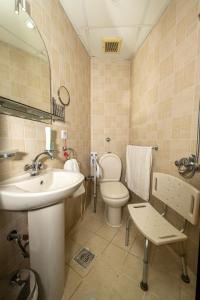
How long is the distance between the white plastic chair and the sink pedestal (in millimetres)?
589

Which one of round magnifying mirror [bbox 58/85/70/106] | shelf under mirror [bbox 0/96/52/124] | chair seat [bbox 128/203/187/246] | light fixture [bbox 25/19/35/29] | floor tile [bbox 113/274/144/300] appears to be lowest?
floor tile [bbox 113/274/144/300]

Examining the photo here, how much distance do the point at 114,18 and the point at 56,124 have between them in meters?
1.25

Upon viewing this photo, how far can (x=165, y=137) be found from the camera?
1251 mm

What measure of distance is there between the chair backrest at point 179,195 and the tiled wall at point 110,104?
99 cm

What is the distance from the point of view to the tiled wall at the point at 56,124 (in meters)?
0.75

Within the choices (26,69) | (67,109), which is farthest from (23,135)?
(67,109)

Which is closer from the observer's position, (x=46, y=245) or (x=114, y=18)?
(x=46, y=245)

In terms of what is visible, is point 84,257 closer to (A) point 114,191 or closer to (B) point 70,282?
(B) point 70,282

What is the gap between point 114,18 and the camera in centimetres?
131

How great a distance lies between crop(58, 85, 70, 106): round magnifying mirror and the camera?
1.22 m

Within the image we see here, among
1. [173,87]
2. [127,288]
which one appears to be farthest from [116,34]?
[127,288]

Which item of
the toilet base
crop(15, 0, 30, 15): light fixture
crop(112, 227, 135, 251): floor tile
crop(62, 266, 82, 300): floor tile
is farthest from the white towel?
crop(15, 0, 30, 15): light fixture

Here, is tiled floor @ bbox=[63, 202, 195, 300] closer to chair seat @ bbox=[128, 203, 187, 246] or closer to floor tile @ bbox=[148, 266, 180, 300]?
floor tile @ bbox=[148, 266, 180, 300]

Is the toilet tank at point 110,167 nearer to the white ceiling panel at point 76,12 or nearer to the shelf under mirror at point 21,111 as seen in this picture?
the shelf under mirror at point 21,111
